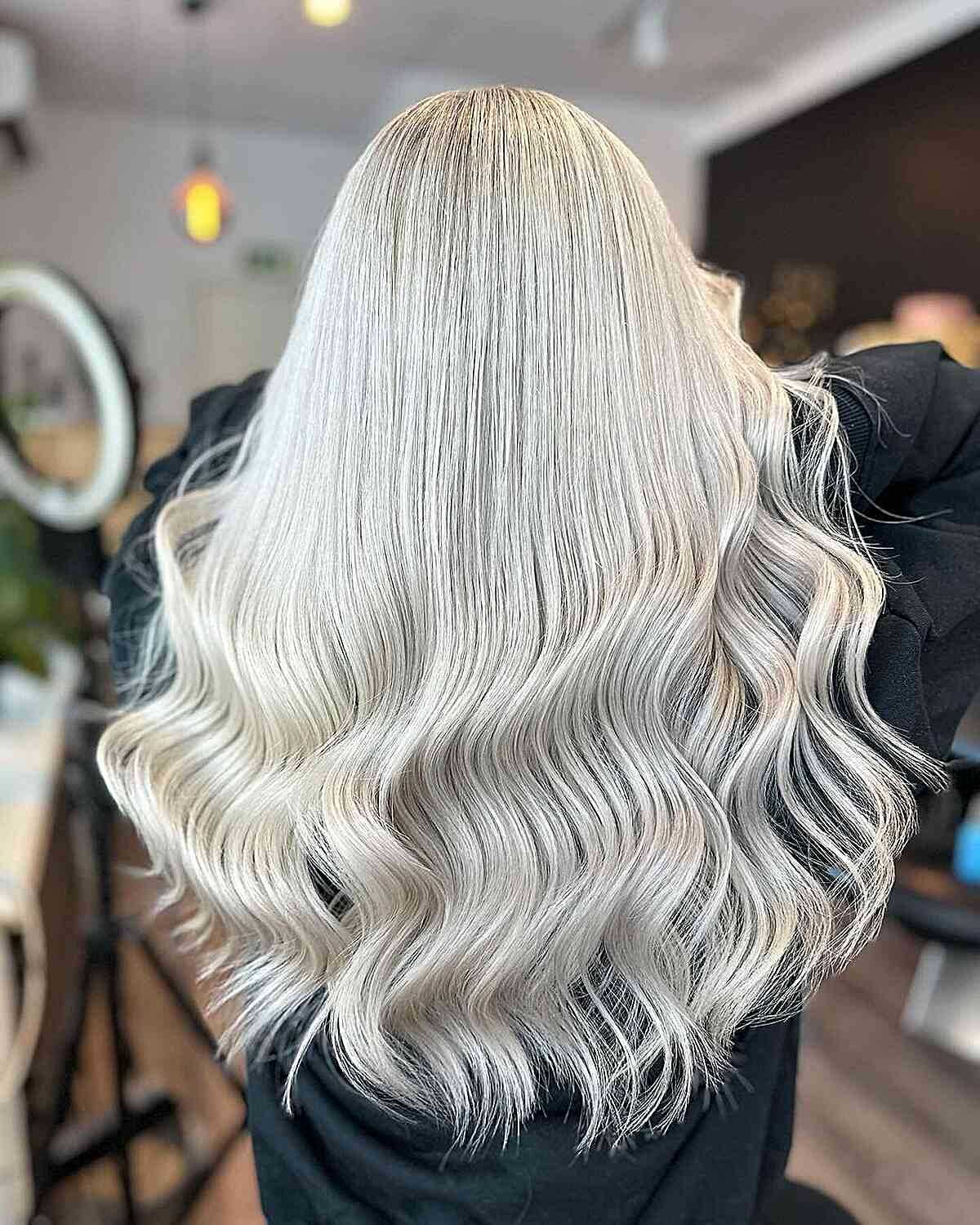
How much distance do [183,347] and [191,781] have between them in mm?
4735

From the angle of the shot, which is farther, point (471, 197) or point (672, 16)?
point (672, 16)

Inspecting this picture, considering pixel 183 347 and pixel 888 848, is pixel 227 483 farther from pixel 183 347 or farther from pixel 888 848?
pixel 183 347

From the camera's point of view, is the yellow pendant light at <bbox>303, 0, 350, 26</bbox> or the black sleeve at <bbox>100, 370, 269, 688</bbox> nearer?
the black sleeve at <bbox>100, 370, 269, 688</bbox>

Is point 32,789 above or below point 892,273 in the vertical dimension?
below

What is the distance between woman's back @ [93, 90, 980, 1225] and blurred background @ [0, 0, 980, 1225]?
25 cm

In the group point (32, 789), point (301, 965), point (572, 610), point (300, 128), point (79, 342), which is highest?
point (300, 128)

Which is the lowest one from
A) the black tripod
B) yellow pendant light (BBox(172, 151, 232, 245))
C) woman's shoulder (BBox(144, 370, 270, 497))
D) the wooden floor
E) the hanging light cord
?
the wooden floor

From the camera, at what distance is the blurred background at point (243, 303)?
3.56 ft

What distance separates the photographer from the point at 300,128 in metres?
4.60

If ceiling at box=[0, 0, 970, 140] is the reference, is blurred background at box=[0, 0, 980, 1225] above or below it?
below

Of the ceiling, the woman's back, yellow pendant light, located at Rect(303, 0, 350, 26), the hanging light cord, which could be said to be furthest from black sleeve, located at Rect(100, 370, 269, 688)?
the ceiling

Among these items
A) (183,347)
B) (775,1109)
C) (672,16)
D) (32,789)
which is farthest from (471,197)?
(183,347)

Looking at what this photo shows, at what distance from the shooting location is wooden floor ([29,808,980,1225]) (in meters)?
1.32

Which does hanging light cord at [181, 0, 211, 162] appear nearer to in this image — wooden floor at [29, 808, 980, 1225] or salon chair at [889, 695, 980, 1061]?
wooden floor at [29, 808, 980, 1225]
